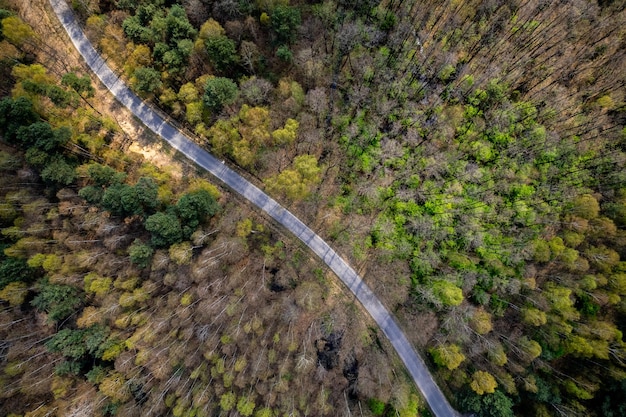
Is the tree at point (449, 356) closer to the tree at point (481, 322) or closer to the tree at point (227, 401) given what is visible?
the tree at point (481, 322)

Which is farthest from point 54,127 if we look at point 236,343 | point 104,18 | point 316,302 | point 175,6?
point 316,302

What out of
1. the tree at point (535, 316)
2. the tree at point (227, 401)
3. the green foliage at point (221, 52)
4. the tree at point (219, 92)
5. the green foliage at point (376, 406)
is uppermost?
the green foliage at point (221, 52)

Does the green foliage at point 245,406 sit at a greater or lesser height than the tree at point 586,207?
lesser

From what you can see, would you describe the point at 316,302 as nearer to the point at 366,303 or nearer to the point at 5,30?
the point at 366,303

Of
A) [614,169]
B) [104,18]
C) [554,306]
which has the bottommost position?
[104,18]

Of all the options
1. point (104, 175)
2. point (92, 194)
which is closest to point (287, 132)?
point (104, 175)

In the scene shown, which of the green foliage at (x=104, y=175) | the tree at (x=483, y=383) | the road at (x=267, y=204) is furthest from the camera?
the road at (x=267, y=204)

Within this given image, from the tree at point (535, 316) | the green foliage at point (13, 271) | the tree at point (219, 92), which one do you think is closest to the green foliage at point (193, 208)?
the tree at point (219, 92)
